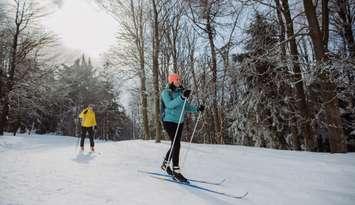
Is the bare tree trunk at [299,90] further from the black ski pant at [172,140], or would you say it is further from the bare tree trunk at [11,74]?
the bare tree trunk at [11,74]

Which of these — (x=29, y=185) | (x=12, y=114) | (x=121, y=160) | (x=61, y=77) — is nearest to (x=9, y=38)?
(x=12, y=114)

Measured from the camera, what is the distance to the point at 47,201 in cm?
516

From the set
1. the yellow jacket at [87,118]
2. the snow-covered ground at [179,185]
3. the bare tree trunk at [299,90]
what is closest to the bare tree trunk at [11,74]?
the yellow jacket at [87,118]

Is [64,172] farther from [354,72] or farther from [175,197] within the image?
[354,72]

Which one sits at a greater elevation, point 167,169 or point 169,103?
point 169,103

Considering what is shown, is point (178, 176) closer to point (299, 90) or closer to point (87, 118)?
point (87, 118)

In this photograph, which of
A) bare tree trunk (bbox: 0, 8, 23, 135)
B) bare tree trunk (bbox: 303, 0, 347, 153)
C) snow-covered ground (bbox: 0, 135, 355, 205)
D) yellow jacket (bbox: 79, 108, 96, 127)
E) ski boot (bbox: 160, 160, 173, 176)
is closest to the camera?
snow-covered ground (bbox: 0, 135, 355, 205)

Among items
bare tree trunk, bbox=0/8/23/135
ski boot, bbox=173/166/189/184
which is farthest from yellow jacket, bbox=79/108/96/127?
bare tree trunk, bbox=0/8/23/135

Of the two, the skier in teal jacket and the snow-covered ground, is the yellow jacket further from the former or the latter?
the skier in teal jacket

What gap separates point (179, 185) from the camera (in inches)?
257

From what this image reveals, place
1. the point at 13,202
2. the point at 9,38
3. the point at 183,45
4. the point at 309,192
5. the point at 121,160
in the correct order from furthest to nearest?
1. the point at 183,45
2. the point at 9,38
3. the point at 121,160
4. the point at 309,192
5. the point at 13,202

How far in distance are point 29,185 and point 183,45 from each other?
2322 cm

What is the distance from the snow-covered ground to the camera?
5473 mm

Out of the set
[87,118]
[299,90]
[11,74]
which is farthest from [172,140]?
[11,74]
